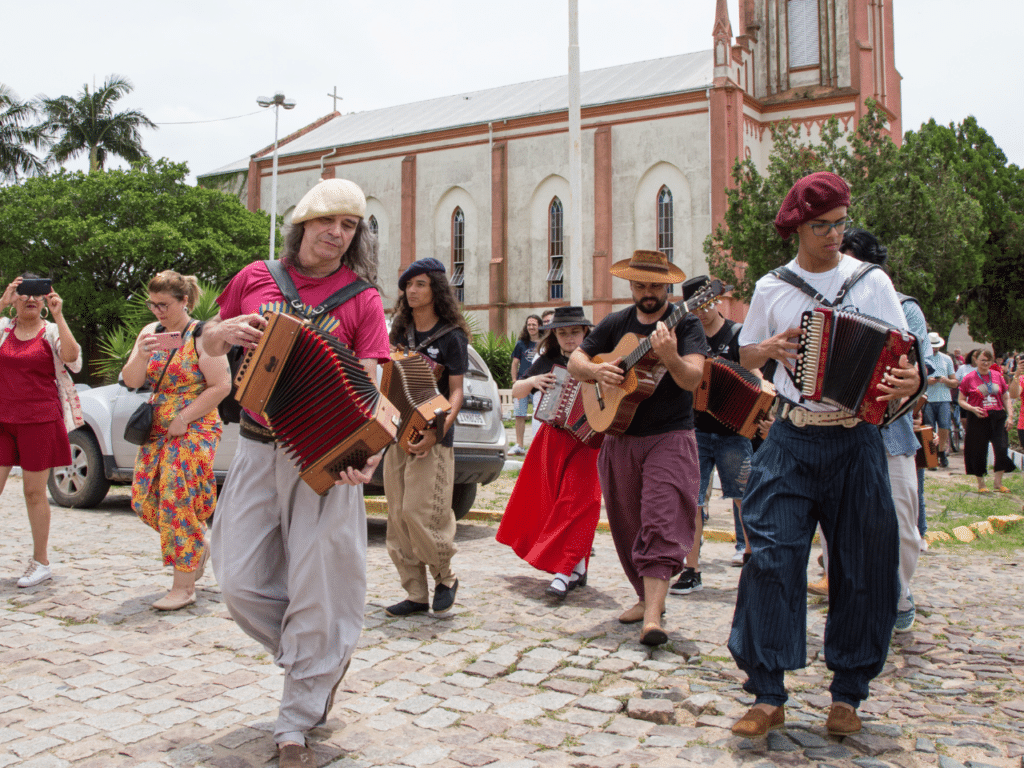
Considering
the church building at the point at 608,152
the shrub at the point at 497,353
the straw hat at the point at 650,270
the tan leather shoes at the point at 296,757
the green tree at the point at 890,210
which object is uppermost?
the church building at the point at 608,152

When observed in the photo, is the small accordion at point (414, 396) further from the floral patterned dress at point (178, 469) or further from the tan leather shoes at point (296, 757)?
the tan leather shoes at point (296, 757)

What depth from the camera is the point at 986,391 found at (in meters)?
13.3

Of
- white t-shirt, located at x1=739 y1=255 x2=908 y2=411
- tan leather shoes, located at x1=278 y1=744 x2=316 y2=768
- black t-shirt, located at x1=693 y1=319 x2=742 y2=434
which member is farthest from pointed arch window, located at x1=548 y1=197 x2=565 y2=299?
Answer: tan leather shoes, located at x1=278 y1=744 x2=316 y2=768

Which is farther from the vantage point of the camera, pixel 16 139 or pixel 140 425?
pixel 16 139

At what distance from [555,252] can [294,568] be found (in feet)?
137

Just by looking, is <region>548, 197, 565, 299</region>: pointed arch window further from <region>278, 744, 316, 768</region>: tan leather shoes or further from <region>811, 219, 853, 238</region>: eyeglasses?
<region>278, 744, 316, 768</region>: tan leather shoes

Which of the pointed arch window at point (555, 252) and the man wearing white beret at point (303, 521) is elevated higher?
the pointed arch window at point (555, 252)

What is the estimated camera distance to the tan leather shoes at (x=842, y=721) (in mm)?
3758

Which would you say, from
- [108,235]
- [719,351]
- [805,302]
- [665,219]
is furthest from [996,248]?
[805,302]

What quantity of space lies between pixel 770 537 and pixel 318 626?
1.88m

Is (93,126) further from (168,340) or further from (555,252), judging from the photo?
(168,340)

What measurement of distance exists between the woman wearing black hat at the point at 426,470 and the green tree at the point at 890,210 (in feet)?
76.5

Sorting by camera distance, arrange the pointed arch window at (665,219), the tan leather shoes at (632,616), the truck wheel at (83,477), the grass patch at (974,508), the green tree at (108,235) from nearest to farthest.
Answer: the tan leather shoes at (632,616)
the grass patch at (974,508)
the truck wheel at (83,477)
the green tree at (108,235)
the pointed arch window at (665,219)

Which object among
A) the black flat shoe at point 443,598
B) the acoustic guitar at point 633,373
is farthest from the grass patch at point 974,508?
the black flat shoe at point 443,598
